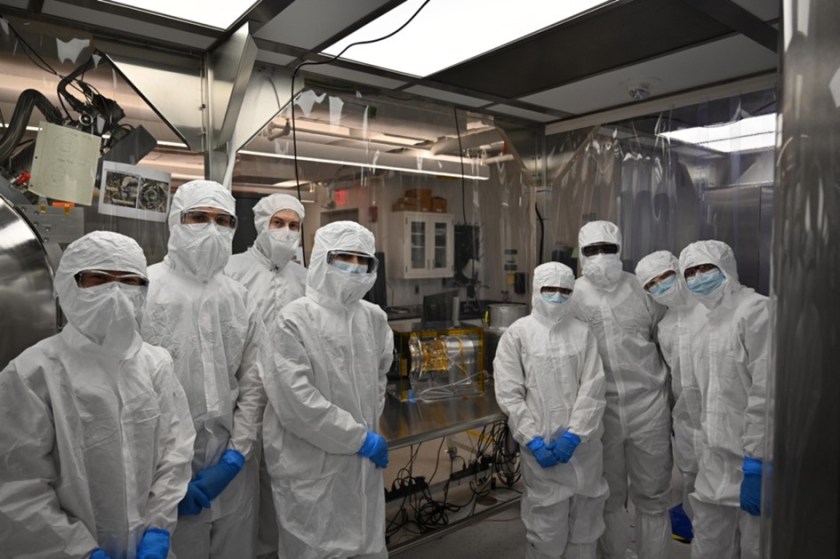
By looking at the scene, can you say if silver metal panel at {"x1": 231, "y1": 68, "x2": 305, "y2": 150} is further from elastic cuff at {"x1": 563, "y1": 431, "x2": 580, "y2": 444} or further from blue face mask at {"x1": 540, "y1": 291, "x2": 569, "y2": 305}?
elastic cuff at {"x1": 563, "y1": 431, "x2": 580, "y2": 444}

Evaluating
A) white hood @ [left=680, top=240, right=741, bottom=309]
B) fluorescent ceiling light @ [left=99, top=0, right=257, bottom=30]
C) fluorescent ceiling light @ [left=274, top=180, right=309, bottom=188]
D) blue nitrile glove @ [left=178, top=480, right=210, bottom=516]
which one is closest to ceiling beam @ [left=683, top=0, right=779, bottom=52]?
white hood @ [left=680, top=240, right=741, bottom=309]

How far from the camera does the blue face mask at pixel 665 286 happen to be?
231 cm

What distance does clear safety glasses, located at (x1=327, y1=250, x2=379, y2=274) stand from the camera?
183cm

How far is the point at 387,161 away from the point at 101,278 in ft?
5.71

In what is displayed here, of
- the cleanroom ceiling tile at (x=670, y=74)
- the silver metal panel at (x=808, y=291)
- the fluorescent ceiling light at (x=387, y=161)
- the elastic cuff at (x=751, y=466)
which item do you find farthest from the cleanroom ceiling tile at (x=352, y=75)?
the silver metal panel at (x=808, y=291)

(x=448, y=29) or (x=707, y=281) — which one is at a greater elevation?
(x=448, y=29)

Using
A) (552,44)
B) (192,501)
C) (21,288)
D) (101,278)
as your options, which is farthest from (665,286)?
(21,288)

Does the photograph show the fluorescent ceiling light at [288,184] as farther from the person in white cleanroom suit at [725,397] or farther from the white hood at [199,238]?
the person in white cleanroom suit at [725,397]

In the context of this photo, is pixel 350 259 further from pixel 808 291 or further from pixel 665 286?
pixel 808 291

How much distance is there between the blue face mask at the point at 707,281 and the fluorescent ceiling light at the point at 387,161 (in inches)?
57.0

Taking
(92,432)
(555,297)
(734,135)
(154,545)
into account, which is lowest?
(154,545)

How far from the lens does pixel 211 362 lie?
169 centimetres

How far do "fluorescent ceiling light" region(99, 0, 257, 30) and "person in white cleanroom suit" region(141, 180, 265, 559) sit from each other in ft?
1.96

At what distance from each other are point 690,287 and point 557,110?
146 centimetres
